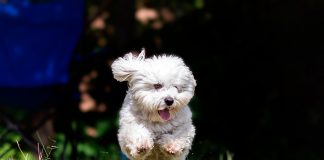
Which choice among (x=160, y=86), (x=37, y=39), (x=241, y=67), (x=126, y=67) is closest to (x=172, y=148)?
(x=160, y=86)

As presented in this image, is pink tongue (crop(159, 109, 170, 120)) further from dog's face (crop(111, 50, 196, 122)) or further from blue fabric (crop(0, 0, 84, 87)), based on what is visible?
blue fabric (crop(0, 0, 84, 87))

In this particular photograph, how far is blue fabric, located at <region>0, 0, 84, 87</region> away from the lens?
266 inches

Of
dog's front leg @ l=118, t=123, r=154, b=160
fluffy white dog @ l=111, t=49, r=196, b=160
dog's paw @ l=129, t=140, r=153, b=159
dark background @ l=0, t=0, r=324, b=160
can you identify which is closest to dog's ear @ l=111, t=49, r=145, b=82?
fluffy white dog @ l=111, t=49, r=196, b=160

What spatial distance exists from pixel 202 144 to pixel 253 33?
6.94 feet

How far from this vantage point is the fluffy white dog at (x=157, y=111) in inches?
160

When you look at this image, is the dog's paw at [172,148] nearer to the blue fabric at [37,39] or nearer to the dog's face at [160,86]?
the dog's face at [160,86]

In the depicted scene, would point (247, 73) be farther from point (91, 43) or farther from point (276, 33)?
point (91, 43)

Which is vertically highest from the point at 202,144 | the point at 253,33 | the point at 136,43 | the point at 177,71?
the point at 253,33

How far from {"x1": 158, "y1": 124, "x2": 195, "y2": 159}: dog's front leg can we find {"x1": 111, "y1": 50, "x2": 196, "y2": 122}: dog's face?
0.27 feet

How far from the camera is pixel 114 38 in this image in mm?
8266

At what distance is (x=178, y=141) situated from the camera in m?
4.11

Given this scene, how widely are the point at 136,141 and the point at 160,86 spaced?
28 cm

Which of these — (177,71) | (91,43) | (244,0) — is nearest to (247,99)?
(244,0)

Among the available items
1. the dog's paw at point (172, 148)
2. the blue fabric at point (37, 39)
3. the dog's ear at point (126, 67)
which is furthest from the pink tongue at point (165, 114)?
the blue fabric at point (37, 39)
